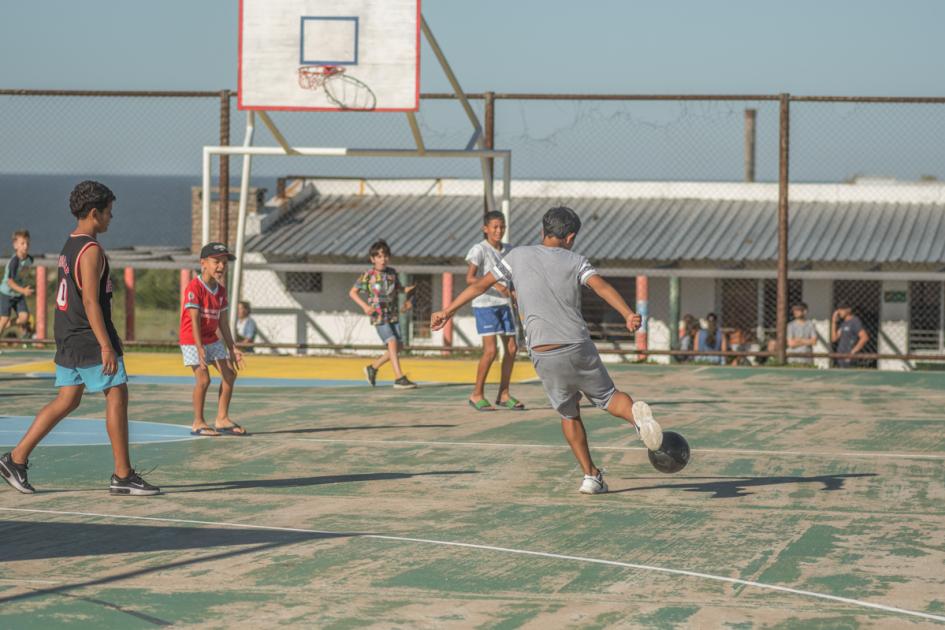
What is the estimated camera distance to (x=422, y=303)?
105 ft

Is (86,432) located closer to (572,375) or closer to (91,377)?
(91,377)

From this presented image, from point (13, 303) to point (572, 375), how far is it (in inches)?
434

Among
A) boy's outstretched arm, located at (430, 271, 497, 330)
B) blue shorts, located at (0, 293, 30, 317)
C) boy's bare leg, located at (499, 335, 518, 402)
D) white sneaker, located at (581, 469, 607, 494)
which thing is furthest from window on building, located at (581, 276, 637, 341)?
white sneaker, located at (581, 469, 607, 494)

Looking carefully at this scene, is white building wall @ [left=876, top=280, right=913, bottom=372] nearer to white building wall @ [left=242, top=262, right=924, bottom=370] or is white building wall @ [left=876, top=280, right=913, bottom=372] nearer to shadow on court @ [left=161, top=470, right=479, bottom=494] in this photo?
white building wall @ [left=242, top=262, right=924, bottom=370]

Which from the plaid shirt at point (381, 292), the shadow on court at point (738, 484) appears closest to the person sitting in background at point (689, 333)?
the plaid shirt at point (381, 292)

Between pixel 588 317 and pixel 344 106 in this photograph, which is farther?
pixel 588 317

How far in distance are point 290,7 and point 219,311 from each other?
7.98 metres

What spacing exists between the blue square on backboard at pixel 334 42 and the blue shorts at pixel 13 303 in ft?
14.6

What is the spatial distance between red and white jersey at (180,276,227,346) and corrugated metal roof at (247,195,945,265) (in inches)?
816

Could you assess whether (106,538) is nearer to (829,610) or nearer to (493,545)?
(493,545)

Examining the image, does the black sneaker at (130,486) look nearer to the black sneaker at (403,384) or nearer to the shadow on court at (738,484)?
the shadow on court at (738,484)

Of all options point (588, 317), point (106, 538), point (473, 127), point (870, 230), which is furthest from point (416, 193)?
point (106, 538)

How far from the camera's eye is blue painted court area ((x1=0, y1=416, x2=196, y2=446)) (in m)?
11.0

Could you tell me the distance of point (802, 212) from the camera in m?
33.5
